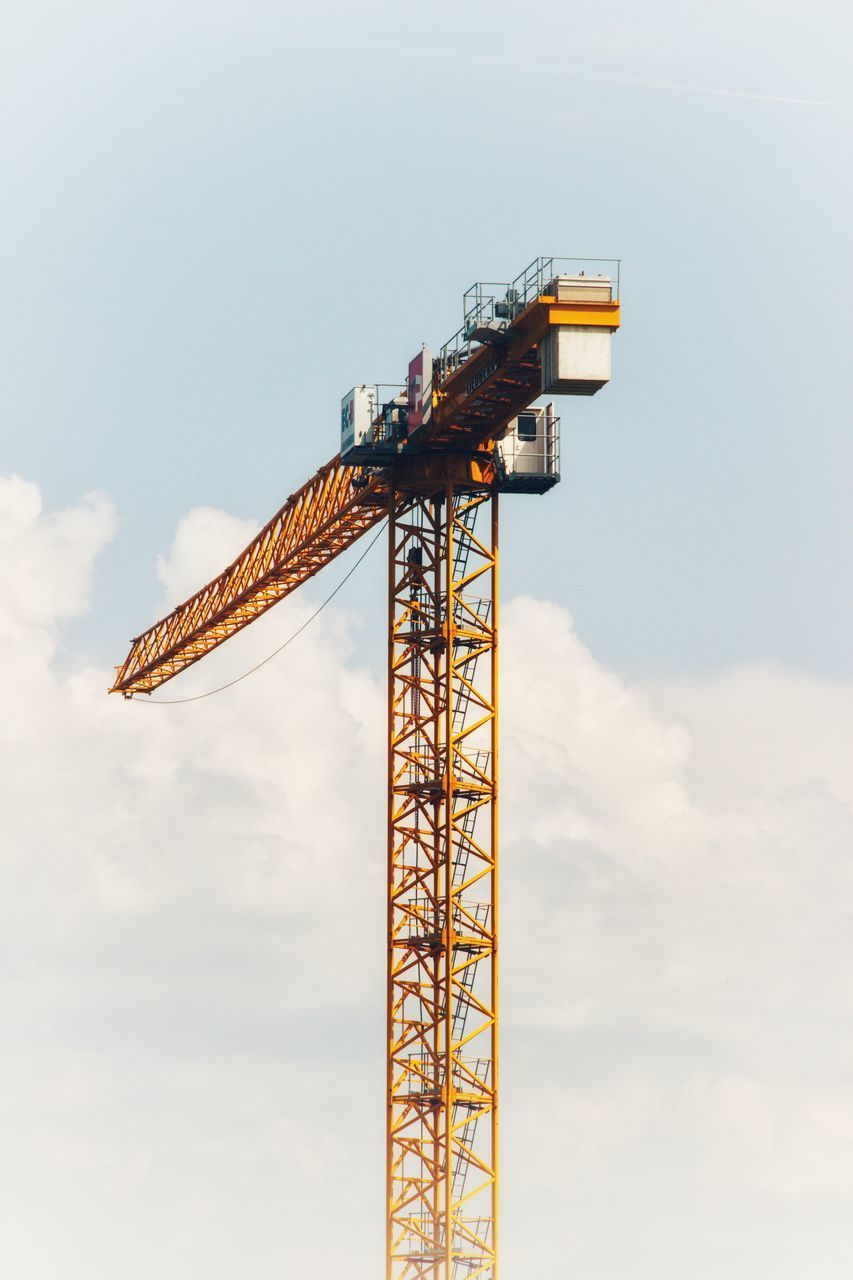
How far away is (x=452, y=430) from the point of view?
88812mm

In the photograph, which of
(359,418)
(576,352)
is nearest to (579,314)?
(576,352)

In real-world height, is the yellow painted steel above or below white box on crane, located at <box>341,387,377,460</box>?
below

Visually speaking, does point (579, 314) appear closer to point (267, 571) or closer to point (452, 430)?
point (452, 430)

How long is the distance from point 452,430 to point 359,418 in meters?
3.98

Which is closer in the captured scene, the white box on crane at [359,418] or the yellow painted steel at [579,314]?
the yellow painted steel at [579,314]

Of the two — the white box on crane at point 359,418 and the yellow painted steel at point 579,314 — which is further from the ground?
the white box on crane at point 359,418

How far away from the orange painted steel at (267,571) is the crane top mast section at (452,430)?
0.25 feet

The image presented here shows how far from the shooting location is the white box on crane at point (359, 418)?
91.0 meters

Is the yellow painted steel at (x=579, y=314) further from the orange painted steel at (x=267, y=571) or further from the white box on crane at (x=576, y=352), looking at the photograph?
the orange painted steel at (x=267, y=571)

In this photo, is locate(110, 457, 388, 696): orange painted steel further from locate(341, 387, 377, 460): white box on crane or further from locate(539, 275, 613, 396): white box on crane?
locate(539, 275, 613, 396): white box on crane

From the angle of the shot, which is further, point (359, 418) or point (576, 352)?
point (359, 418)

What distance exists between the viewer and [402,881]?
3541 inches

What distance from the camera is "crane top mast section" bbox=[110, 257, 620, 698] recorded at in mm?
79500

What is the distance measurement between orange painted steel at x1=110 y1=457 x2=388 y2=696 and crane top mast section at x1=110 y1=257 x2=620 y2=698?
76 mm
